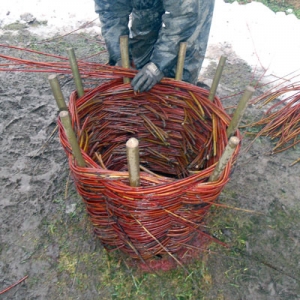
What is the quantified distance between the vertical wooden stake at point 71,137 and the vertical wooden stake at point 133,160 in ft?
0.62

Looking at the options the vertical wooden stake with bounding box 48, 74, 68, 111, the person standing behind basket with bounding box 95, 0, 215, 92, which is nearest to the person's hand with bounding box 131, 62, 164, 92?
the person standing behind basket with bounding box 95, 0, 215, 92

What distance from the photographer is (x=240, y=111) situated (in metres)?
1.04

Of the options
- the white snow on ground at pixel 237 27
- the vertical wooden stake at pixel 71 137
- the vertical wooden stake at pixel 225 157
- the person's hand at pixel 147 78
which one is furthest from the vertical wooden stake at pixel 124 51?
the white snow on ground at pixel 237 27

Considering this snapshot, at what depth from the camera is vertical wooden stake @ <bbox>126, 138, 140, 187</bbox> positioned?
80 centimetres

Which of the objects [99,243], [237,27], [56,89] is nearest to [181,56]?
[56,89]

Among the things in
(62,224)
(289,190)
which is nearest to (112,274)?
(62,224)

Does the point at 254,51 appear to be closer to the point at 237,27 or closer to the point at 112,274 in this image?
the point at 237,27

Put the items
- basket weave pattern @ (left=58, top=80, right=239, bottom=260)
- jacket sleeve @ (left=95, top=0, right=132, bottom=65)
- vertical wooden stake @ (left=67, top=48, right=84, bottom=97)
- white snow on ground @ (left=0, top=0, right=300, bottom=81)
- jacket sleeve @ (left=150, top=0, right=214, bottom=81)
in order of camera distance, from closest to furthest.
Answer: basket weave pattern @ (left=58, top=80, right=239, bottom=260) → vertical wooden stake @ (left=67, top=48, right=84, bottom=97) → jacket sleeve @ (left=150, top=0, right=214, bottom=81) → jacket sleeve @ (left=95, top=0, right=132, bottom=65) → white snow on ground @ (left=0, top=0, right=300, bottom=81)

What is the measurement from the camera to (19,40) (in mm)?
2783

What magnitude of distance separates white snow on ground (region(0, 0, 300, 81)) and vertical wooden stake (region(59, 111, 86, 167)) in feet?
6.49

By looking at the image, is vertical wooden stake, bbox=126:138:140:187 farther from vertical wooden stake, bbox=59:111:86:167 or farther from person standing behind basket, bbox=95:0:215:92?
person standing behind basket, bbox=95:0:215:92

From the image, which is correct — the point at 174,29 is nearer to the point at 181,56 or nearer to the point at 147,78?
the point at 181,56

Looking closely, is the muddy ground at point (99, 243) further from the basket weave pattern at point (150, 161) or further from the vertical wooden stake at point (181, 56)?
the vertical wooden stake at point (181, 56)

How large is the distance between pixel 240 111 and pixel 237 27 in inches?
94.7
